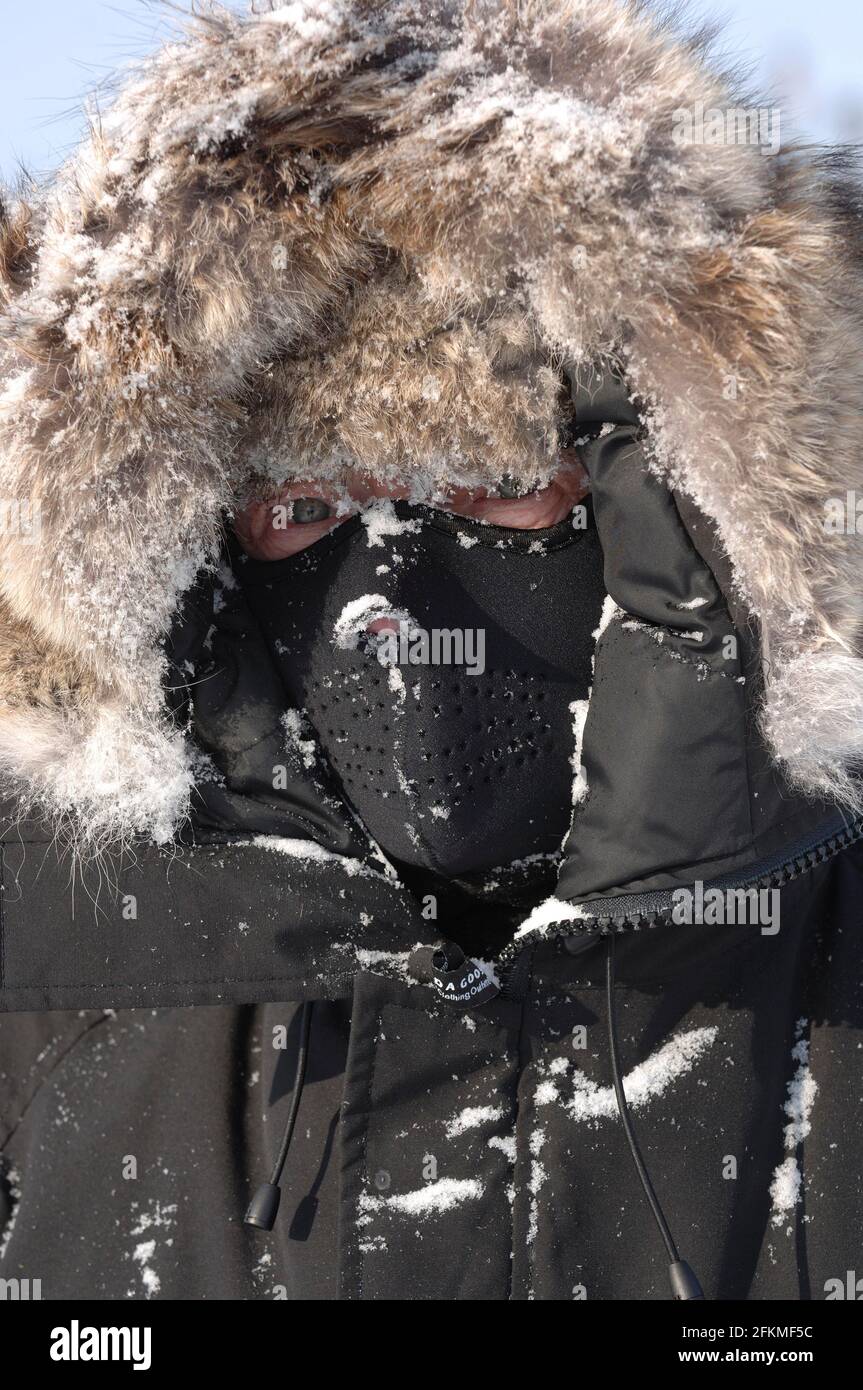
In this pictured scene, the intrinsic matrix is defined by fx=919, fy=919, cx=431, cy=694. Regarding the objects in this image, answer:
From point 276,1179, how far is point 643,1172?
647mm

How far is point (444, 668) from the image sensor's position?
168 cm

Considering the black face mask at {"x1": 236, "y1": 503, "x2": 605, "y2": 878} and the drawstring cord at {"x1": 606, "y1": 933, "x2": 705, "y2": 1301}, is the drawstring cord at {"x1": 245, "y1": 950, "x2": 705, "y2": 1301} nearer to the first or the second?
the drawstring cord at {"x1": 606, "y1": 933, "x2": 705, "y2": 1301}

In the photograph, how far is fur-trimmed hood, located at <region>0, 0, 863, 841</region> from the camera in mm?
1262

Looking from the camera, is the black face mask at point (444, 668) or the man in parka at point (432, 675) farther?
the black face mask at point (444, 668)

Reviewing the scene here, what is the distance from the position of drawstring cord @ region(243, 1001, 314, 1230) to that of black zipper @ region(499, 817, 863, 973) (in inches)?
18.7

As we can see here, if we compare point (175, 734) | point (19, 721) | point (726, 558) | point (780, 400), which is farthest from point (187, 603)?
point (780, 400)

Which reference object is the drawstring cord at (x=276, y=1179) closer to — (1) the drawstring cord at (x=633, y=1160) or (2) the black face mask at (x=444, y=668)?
(1) the drawstring cord at (x=633, y=1160)

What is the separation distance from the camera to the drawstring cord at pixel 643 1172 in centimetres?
151

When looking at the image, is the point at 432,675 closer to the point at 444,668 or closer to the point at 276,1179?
the point at 444,668

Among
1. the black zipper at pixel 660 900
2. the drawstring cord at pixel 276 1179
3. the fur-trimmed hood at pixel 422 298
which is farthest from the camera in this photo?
the drawstring cord at pixel 276 1179

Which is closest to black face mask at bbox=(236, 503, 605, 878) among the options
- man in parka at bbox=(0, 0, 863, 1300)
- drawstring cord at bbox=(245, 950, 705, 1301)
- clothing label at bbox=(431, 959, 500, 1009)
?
man in parka at bbox=(0, 0, 863, 1300)

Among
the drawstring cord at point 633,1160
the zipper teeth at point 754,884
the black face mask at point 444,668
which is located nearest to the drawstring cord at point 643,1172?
the drawstring cord at point 633,1160

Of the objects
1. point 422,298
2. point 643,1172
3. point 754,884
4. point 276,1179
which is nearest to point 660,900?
point 754,884

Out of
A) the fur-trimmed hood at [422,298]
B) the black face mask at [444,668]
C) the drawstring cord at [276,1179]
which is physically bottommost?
the drawstring cord at [276,1179]
